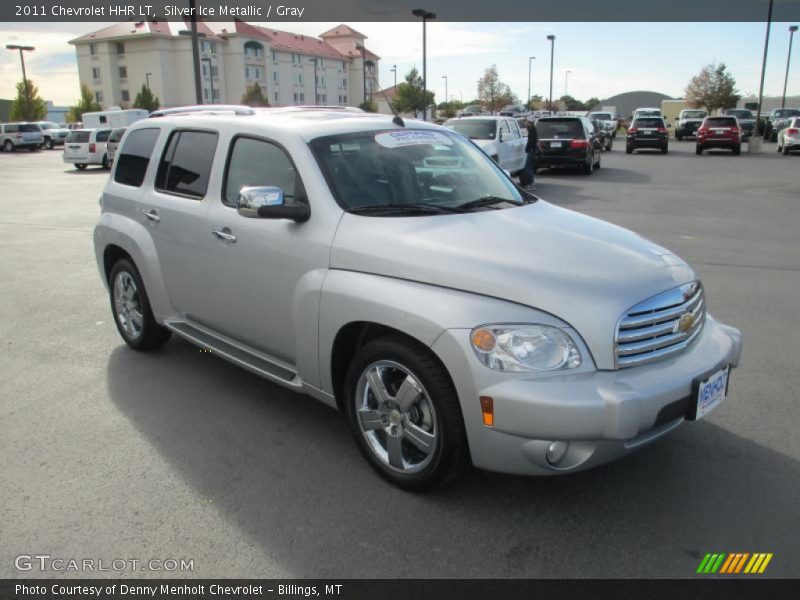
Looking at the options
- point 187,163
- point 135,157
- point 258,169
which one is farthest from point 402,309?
point 135,157

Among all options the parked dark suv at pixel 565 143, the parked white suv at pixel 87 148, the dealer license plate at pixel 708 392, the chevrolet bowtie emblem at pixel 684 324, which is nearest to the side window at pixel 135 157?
the chevrolet bowtie emblem at pixel 684 324

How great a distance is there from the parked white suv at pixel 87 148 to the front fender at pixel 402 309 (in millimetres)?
27402

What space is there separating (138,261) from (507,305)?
3.23 m

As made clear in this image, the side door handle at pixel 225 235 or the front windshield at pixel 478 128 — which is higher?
the front windshield at pixel 478 128

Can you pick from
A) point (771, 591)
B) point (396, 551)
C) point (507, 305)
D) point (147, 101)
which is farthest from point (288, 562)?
point (147, 101)

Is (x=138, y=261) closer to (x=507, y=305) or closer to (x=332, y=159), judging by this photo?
(x=332, y=159)

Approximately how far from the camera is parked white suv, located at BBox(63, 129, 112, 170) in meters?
27.5

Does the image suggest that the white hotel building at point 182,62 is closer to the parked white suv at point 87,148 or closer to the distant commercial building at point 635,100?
the distant commercial building at point 635,100

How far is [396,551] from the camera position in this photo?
2.94 m

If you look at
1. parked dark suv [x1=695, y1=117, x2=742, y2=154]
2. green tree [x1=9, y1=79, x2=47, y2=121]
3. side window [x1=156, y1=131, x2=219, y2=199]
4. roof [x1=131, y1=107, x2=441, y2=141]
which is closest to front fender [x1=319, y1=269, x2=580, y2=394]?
roof [x1=131, y1=107, x2=441, y2=141]

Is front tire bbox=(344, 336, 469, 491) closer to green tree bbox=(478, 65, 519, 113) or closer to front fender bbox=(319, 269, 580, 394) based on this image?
front fender bbox=(319, 269, 580, 394)

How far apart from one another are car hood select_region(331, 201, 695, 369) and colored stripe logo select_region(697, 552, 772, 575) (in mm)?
909

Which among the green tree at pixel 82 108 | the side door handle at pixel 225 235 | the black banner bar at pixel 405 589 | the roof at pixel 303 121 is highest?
the green tree at pixel 82 108

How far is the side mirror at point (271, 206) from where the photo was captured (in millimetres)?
3615
